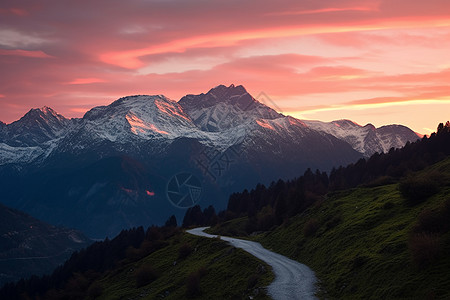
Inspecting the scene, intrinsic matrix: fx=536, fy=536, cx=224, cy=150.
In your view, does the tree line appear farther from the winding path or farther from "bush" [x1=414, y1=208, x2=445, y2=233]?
"bush" [x1=414, y1=208, x2=445, y2=233]

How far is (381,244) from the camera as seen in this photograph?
207ft

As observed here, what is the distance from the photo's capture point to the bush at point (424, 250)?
169ft

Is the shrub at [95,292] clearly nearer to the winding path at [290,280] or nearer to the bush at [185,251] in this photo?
the bush at [185,251]

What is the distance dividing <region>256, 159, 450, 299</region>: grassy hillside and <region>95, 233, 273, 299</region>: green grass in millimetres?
8848

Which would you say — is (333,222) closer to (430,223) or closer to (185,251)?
(430,223)

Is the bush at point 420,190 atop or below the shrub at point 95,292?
atop

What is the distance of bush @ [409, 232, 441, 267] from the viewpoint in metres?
51.4

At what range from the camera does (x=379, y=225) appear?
2869 inches

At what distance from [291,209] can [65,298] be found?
5817 centimetres

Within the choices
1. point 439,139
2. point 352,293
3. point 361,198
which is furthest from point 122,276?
point 439,139

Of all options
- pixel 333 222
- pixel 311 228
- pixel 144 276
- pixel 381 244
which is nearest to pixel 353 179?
pixel 311 228

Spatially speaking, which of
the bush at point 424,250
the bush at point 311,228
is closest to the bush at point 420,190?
the bush at point 311,228

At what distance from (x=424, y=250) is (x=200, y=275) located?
37.4 m

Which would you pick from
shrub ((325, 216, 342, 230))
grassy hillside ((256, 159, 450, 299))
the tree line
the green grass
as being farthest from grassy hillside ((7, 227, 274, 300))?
the tree line
